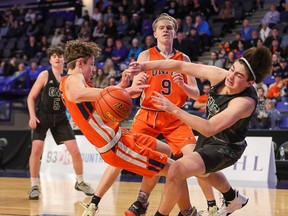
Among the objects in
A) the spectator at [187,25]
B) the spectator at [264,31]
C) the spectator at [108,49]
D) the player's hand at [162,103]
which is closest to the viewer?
the player's hand at [162,103]

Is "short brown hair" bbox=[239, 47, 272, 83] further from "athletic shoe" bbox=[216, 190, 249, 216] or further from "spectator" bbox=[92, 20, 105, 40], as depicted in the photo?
"spectator" bbox=[92, 20, 105, 40]

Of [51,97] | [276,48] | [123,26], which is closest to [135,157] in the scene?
[51,97]

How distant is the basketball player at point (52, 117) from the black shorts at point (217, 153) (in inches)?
124

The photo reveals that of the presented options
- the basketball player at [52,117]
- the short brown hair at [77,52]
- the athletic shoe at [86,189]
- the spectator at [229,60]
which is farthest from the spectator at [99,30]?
the short brown hair at [77,52]

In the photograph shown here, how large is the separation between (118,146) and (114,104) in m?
0.45

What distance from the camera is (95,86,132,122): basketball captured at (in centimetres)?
464

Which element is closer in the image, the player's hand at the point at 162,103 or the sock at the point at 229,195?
the player's hand at the point at 162,103

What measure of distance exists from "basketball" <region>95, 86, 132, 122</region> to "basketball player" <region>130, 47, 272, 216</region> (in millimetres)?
329

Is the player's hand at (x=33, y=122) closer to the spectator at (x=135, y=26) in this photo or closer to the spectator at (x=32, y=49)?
the spectator at (x=135, y=26)

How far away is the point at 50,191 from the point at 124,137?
3743mm

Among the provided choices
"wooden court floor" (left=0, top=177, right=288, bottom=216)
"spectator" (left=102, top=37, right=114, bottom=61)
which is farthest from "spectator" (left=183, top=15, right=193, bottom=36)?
"wooden court floor" (left=0, top=177, right=288, bottom=216)

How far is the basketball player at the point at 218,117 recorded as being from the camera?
4504mm

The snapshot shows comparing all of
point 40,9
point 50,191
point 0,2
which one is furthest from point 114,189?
point 0,2

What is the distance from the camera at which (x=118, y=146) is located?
4.91 m
